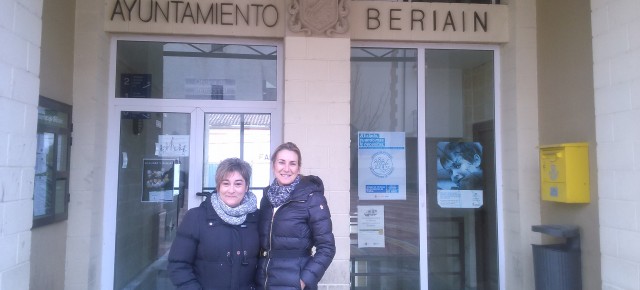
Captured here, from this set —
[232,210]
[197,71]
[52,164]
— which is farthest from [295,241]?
[197,71]

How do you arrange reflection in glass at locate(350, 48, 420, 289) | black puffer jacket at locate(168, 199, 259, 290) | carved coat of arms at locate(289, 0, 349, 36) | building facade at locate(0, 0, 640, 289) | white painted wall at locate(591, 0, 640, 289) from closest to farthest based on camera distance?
1. black puffer jacket at locate(168, 199, 259, 290)
2. white painted wall at locate(591, 0, 640, 289)
3. building facade at locate(0, 0, 640, 289)
4. carved coat of arms at locate(289, 0, 349, 36)
5. reflection in glass at locate(350, 48, 420, 289)

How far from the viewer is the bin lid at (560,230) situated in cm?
454

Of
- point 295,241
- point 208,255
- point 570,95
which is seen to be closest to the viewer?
point 208,255

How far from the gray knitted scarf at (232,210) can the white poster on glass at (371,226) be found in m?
2.96

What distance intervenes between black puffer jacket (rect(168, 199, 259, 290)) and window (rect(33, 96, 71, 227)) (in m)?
2.10

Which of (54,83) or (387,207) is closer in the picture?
(54,83)

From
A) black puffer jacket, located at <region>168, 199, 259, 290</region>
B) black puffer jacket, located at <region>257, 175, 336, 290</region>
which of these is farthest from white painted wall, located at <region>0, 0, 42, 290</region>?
black puffer jacket, located at <region>257, 175, 336, 290</region>

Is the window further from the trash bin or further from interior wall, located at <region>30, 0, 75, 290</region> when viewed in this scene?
the trash bin

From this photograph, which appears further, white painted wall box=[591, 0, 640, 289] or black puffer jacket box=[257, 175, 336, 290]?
white painted wall box=[591, 0, 640, 289]

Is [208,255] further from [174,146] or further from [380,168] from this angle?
[380,168]

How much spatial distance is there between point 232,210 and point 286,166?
1.40ft

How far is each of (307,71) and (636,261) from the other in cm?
322

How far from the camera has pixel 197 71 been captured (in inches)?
222

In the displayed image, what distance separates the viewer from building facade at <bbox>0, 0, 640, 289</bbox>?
4.80 m
